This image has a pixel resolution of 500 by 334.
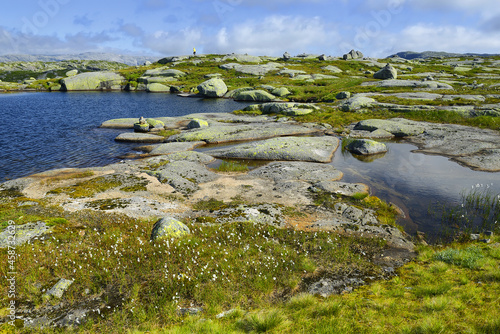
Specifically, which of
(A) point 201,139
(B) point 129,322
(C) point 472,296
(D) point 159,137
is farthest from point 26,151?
(C) point 472,296

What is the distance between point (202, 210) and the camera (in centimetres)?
1933

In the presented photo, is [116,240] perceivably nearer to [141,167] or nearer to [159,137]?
[141,167]

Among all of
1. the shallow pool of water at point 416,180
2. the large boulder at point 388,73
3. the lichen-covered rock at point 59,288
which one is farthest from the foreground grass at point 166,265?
the large boulder at point 388,73

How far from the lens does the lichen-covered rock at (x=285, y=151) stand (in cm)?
3250

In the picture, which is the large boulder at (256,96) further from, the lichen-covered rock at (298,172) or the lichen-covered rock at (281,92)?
the lichen-covered rock at (298,172)

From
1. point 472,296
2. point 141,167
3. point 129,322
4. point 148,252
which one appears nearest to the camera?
point 472,296

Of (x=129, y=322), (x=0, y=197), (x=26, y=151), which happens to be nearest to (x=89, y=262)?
(x=129, y=322)

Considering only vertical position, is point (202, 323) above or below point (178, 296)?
above

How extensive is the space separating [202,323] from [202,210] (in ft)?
36.8

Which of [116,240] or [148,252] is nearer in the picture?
[148,252]

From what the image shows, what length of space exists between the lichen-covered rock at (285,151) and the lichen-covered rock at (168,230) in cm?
1898

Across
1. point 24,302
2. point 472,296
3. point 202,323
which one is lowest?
point 24,302

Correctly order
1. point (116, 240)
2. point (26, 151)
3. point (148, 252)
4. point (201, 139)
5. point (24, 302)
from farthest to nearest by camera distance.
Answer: point (201, 139) → point (26, 151) → point (116, 240) → point (148, 252) → point (24, 302)

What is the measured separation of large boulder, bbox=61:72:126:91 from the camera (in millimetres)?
126000
